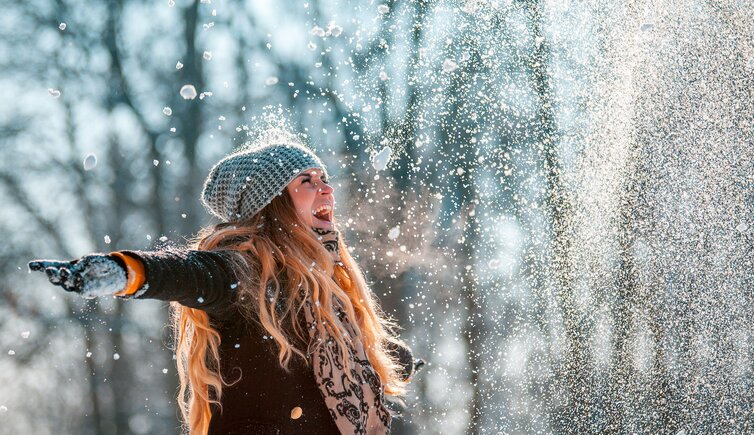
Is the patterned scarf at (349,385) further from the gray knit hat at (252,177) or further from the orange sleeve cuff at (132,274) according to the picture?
the orange sleeve cuff at (132,274)

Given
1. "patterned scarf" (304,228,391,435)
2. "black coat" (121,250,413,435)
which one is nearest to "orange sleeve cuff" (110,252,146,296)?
"black coat" (121,250,413,435)

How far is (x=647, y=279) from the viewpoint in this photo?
1098 centimetres

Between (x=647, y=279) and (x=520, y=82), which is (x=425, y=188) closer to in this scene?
(x=520, y=82)

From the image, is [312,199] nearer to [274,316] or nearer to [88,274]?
[274,316]

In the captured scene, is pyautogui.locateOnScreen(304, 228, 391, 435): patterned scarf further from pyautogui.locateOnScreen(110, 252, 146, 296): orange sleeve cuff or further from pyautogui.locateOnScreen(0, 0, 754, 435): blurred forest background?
pyautogui.locateOnScreen(0, 0, 754, 435): blurred forest background

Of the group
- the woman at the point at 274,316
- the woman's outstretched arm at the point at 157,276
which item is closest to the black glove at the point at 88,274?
the woman's outstretched arm at the point at 157,276

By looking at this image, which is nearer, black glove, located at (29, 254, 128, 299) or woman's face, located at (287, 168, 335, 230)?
black glove, located at (29, 254, 128, 299)

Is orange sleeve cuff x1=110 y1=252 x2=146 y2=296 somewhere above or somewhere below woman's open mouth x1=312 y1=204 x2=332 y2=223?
above

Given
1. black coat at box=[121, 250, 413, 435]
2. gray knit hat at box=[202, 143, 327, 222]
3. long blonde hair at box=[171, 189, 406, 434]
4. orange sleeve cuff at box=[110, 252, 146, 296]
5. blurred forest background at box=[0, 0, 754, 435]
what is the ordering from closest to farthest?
1. orange sleeve cuff at box=[110, 252, 146, 296]
2. black coat at box=[121, 250, 413, 435]
3. long blonde hair at box=[171, 189, 406, 434]
4. gray knit hat at box=[202, 143, 327, 222]
5. blurred forest background at box=[0, 0, 754, 435]

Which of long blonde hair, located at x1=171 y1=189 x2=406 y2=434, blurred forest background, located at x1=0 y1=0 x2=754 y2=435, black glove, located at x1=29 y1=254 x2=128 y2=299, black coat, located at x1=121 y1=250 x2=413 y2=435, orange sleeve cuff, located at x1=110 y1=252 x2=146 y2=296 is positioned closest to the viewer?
black glove, located at x1=29 y1=254 x2=128 y2=299

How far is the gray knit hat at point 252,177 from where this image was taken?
3176mm

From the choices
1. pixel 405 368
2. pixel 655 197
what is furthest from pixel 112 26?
pixel 405 368

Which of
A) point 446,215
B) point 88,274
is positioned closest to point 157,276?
point 88,274

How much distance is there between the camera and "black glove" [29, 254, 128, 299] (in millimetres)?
1902
